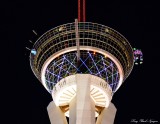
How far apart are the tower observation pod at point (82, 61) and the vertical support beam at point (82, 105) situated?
0.91 metres

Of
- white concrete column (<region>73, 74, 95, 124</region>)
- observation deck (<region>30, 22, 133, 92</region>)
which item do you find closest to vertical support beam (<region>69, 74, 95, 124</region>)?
white concrete column (<region>73, 74, 95, 124</region>)

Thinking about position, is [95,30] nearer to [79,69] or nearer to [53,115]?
[79,69]

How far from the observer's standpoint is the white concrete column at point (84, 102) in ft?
92.2

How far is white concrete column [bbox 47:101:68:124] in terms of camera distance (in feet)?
97.7

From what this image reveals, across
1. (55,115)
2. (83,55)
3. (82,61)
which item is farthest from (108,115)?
(83,55)

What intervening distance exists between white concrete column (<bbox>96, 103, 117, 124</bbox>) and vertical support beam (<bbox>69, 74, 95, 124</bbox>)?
1.11 meters

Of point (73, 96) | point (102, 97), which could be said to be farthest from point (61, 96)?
point (102, 97)

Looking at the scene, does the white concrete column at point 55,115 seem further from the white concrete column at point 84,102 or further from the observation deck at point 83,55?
the observation deck at point 83,55

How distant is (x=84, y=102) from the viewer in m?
28.9

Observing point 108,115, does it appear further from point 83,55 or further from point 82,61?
point 83,55

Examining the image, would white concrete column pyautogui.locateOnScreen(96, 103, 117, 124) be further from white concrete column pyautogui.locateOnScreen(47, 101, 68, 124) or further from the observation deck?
white concrete column pyautogui.locateOnScreen(47, 101, 68, 124)

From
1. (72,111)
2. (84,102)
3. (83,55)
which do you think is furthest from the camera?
(83,55)

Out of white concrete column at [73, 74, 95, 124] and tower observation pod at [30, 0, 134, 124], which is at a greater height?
tower observation pod at [30, 0, 134, 124]

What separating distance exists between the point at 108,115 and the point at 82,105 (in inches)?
106
